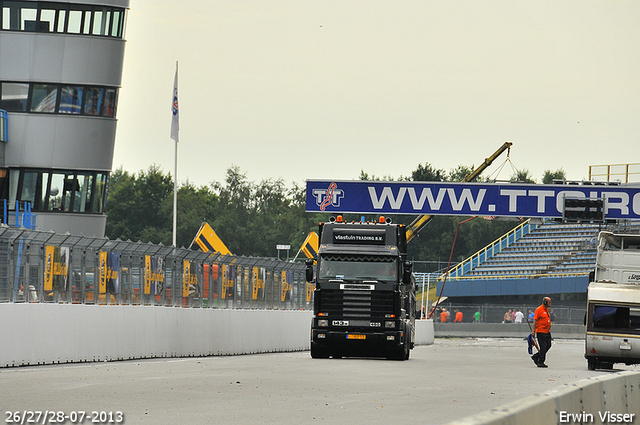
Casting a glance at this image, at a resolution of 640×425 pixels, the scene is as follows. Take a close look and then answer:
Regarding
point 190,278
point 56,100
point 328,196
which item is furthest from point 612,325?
point 56,100

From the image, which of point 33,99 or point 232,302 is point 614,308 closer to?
point 232,302

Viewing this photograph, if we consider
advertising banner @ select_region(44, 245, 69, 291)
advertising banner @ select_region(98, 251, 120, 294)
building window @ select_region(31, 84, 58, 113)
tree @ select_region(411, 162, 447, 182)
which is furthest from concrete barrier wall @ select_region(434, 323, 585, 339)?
tree @ select_region(411, 162, 447, 182)

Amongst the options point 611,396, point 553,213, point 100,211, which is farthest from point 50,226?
point 611,396

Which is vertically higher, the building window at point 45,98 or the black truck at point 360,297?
the building window at point 45,98

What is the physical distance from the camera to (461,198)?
4619 centimetres

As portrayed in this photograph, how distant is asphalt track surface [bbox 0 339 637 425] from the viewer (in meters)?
11.3

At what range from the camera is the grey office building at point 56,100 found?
4397 cm

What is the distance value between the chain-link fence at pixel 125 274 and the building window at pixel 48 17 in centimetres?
1701

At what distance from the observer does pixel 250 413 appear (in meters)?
11.4

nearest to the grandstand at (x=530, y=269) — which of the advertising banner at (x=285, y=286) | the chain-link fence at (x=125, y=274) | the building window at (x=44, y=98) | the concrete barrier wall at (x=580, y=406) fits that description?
the building window at (x=44, y=98)

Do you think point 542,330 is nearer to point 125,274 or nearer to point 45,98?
point 125,274

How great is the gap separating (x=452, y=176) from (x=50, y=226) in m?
102

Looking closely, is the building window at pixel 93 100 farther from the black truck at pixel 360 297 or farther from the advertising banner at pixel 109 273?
the advertising banner at pixel 109 273

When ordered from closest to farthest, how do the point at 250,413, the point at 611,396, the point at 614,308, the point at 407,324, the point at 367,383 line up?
the point at 611,396
the point at 250,413
the point at 367,383
the point at 614,308
the point at 407,324
